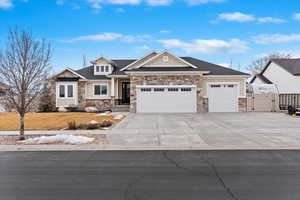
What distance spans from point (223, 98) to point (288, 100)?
7.08 meters

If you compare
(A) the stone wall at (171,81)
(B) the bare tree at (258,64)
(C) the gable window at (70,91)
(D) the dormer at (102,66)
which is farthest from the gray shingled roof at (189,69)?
(B) the bare tree at (258,64)

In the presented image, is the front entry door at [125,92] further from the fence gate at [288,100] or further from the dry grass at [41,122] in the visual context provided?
the fence gate at [288,100]

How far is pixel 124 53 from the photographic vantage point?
3972 cm

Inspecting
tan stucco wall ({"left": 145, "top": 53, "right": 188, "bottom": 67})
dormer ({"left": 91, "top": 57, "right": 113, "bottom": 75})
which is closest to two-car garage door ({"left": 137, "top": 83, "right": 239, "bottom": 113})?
tan stucco wall ({"left": 145, "top": 53, "right": 188, "bottom": 67})

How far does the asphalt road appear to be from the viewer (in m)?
4.05

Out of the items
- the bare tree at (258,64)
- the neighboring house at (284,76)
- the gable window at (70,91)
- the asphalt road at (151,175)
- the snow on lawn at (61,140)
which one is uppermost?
the bare tree at (258,64)

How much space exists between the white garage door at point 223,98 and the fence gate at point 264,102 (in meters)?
1.82

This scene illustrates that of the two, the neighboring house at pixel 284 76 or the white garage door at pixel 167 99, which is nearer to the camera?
the white garage door at pixel 167 99

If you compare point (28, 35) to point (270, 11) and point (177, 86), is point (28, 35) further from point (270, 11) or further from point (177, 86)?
point (270, 11)

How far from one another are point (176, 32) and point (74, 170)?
23514 millimetres

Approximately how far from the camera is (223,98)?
72.6ft

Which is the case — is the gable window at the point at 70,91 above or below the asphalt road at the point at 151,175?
Answer: above

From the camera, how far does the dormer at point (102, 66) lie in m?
26.2

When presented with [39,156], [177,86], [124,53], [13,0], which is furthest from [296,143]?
[124,53]
